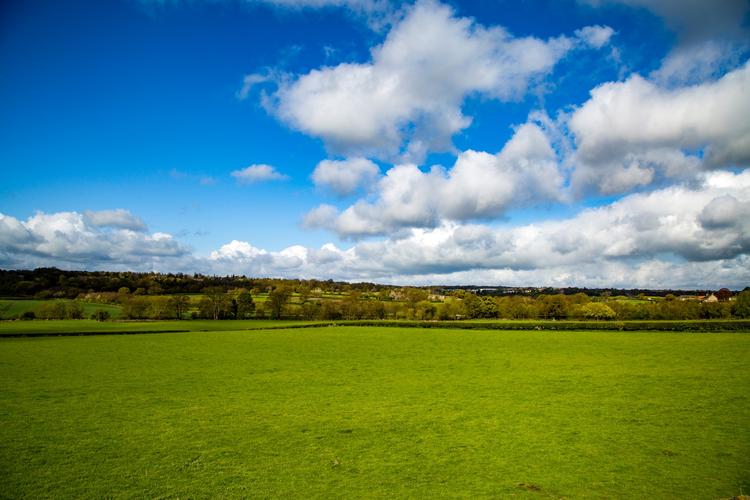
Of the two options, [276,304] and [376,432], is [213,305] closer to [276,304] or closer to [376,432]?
[276,304]

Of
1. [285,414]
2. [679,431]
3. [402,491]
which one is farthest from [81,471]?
[679,431]

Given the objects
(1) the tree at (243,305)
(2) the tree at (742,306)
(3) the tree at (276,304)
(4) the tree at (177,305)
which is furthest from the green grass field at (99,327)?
(2) the tree at (742,306)

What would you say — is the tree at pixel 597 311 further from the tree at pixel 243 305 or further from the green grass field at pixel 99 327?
the tree at pixel 243 305

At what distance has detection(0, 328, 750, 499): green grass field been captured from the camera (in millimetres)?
11500

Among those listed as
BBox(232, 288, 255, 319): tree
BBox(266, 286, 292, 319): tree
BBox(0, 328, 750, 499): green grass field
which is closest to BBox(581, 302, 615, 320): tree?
BBox(266, 286, 292, 319): tree

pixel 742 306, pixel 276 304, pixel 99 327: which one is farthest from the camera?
pixel 276 304

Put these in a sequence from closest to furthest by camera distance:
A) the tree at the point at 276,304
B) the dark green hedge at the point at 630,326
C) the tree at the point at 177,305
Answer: the dark green hedge at the point at 630,326 < the tree at the point at 177,305 < the tree at the point at 276,304

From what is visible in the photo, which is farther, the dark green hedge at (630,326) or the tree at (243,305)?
the tree at (243,305)

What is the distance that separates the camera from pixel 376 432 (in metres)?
16.1

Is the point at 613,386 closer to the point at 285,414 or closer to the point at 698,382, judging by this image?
the point at 698,382

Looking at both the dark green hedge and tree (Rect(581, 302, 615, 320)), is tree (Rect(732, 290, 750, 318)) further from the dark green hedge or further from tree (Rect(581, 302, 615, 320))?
the dark green hedge

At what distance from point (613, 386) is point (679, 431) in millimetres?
9360

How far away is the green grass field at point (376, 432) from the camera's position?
11500 mm

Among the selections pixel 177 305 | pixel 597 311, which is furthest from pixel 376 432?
pixel 597 311
